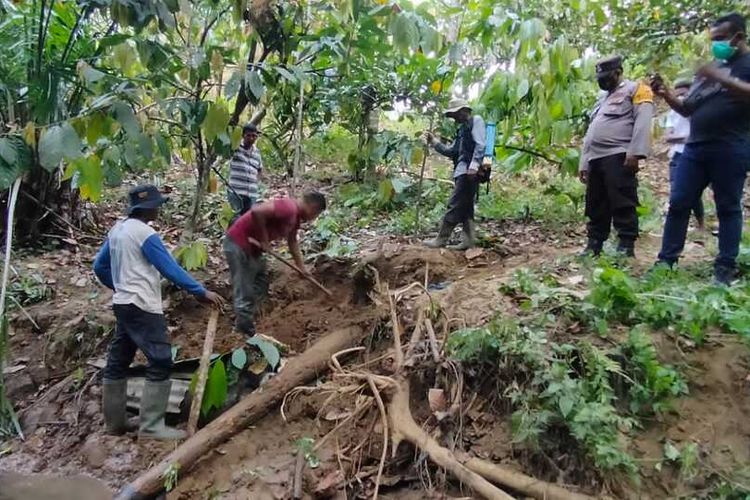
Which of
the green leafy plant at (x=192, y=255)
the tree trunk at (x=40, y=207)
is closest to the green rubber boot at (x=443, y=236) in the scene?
the green leafy plant at (x=192, y=255)

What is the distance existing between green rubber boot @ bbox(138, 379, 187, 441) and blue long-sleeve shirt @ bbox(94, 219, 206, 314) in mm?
553

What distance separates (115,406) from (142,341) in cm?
57

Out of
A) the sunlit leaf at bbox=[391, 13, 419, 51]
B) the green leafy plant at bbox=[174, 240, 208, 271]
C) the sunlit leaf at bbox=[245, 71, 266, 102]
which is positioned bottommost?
the green leafy plant at bbox=[174, 240, 208, 271]

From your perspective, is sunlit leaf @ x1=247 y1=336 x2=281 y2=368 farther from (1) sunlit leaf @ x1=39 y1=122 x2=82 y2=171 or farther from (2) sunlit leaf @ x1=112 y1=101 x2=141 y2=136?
(1) sunlit leaf @ x1=39 y1=122 x2=82 y2=171

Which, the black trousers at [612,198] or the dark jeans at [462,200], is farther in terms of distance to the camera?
the dark jeans at [462,200]

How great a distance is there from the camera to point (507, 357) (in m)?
3.06

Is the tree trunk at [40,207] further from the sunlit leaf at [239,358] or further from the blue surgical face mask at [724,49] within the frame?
the blue surgical face mask at [724,49]

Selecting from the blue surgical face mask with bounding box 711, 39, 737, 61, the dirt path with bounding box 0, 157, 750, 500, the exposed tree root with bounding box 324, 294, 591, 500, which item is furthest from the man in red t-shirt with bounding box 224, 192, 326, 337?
the blue surgical face mask with bounding box 711, 39, 737, 61

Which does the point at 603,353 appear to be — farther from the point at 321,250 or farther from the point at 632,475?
the point at 321,250

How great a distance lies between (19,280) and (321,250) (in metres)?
3.00

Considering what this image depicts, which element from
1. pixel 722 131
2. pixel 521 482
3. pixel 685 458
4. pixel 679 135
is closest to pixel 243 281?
pixel 521 482

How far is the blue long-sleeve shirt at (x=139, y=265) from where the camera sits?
377 cm

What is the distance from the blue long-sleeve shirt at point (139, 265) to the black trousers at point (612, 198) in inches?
120

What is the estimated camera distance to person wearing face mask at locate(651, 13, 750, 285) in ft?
11.1
